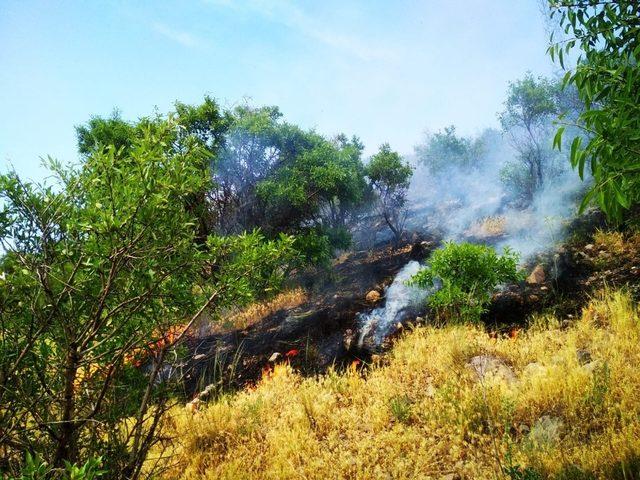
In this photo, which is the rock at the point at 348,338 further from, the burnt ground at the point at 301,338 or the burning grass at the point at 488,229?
the burning grass at the point at 488,229

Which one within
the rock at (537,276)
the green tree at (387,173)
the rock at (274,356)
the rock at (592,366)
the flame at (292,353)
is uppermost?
the green tree at (387,173)

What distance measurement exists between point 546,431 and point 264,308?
9.85 metres

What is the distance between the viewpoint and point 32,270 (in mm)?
2113

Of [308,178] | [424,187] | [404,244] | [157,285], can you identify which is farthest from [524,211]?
[424,187]

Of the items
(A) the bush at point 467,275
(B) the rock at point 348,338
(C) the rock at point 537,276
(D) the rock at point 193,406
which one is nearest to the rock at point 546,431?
(A) the bush at point 467,275

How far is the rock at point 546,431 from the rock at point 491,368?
96cm

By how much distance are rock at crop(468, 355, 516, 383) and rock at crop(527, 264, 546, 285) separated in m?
5.05

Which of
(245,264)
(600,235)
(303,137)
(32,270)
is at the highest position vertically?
(303,137)

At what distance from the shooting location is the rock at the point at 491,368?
14.7 ft

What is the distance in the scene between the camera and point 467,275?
708cm

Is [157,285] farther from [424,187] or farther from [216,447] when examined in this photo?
[424,187]

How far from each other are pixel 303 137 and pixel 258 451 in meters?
11.8

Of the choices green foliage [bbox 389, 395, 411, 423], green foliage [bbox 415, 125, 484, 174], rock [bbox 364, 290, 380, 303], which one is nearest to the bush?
green foliage [bbox 389, 395, 411, 423]

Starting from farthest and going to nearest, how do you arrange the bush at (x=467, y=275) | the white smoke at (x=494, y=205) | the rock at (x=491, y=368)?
the white smoke at (x=494, y=205) < the bush at (x=467, y=275) < the rock at (x=491, y=368)
